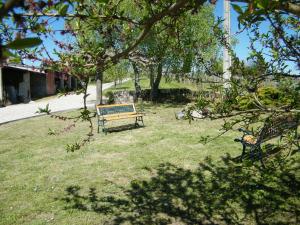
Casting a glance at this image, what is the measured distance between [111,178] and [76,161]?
1.84 meters

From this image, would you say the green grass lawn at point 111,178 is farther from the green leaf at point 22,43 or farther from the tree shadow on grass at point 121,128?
the green leaf at point 22,43

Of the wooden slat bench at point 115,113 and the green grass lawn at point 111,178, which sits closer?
the green grass lawn at point 111,178

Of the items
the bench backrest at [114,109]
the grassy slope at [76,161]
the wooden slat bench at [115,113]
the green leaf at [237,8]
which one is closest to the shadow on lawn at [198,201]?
the grassy slope at [76,161]

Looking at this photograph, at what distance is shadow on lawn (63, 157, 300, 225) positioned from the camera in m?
5.43

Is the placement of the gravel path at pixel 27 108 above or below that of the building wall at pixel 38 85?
below

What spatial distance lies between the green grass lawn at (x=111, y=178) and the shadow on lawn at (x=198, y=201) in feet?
0.06

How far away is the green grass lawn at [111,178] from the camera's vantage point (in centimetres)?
569

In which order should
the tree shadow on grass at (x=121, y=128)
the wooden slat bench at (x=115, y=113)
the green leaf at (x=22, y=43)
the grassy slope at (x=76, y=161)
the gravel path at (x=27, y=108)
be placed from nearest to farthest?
the green leaf at (x=22, y=43), the grassy slope at (x=76, y=161), the tree shadow on grass at (x=121, y=128), the wooden slat bench at (x=115, y=113), the gravel path at (x=27, y=108)

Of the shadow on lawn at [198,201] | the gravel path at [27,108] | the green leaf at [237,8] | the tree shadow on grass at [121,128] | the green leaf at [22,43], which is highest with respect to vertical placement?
the green leaf at [237,8]

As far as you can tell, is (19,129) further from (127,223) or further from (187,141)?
(127,223)

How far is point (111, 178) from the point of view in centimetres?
745

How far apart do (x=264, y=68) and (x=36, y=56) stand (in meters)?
2.11

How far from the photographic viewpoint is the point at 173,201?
613cm

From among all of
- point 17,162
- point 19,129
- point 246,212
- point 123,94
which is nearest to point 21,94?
point 123,94
